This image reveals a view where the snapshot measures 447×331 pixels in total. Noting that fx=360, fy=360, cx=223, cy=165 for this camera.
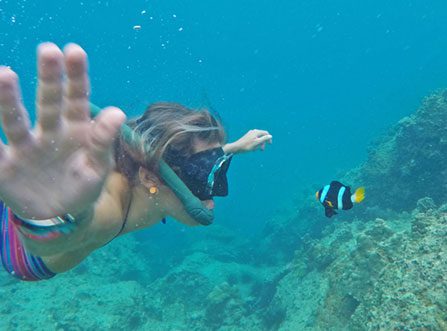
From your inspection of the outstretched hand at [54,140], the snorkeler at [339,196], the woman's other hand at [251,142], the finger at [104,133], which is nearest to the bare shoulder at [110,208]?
the outstretched hand at [54,140]

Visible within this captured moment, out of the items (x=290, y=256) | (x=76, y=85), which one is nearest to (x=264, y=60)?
(x=290, y=256)

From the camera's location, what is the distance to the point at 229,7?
12962 centimetres

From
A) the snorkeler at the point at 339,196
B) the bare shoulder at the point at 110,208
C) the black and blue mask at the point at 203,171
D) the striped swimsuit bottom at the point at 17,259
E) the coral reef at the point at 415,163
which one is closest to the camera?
the bare shoulder at the point at 110,208

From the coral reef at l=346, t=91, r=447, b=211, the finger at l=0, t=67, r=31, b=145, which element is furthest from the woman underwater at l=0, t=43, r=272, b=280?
the coral reef at l=346, t=91, r=447, b=211

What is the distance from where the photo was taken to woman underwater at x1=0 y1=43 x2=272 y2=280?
3.72ft

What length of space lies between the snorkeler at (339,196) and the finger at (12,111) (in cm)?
329

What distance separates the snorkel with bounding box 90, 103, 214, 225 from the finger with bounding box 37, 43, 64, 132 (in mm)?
915

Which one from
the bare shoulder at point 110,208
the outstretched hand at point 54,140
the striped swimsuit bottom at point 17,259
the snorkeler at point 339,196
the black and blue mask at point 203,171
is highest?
the outstretched hand at point 54,140

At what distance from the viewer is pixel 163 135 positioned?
2.44 metres

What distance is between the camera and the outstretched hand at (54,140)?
1.10 metres

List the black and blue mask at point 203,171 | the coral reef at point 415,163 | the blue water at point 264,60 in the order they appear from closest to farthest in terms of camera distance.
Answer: the black and blue mask at point 203,171 → the coral reef at point 415,163 → the blue water at point 264,60

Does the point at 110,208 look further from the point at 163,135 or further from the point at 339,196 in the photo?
the point at 339,196

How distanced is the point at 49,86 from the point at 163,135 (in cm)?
133

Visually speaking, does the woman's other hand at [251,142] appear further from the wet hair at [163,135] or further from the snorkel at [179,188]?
the snorkel at [179,188]
